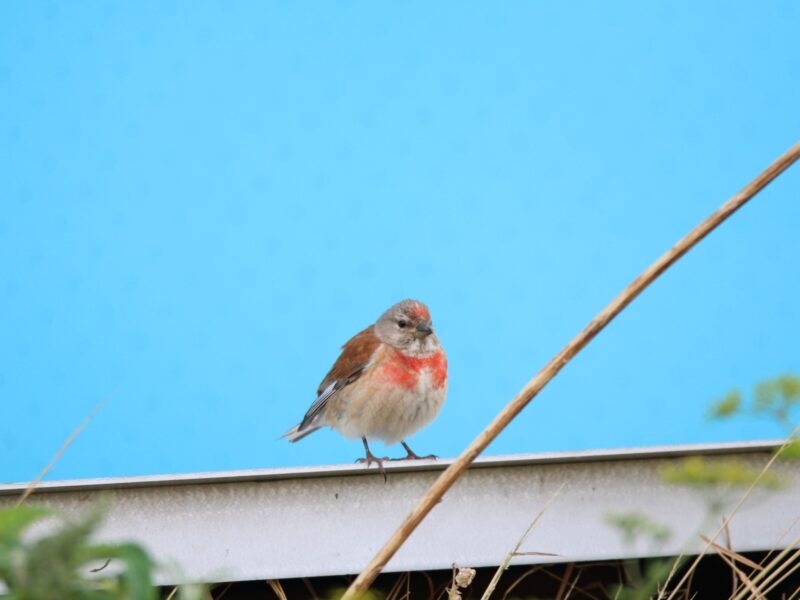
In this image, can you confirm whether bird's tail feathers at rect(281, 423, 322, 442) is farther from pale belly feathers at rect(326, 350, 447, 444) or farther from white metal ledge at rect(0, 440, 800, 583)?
white metal ledge at rect(0, 440, 800, 583)

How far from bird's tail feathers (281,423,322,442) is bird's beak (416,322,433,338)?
0.48 m

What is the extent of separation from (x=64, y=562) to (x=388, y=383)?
3.07m

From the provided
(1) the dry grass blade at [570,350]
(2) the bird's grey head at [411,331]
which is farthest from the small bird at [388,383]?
(1) the dry grass blade at [570,350]

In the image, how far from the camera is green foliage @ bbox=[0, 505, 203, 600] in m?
0.38

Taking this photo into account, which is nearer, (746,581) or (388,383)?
(746,581)

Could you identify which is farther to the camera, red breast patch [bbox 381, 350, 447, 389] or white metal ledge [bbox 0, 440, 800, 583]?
red breast patch [bbox 381, 350, 447, 389]

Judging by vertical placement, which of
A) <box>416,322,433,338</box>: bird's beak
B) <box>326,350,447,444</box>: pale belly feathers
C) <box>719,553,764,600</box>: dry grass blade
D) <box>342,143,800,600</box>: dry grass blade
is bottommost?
<box>719,553,764,600</box>: dry grass blade

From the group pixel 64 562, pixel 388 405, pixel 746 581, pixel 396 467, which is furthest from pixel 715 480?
pixel 388 405

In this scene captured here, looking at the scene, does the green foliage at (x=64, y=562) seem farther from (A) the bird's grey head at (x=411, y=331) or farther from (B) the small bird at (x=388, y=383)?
(A) the bird's grey head at (x=411, y=331)

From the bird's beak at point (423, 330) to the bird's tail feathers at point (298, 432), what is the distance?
1.58 feet

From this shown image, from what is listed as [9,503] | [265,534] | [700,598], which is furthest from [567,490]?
[9,503]

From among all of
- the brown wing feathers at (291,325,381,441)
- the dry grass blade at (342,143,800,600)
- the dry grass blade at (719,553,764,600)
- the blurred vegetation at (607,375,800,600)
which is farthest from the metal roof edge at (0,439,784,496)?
the brown wing feathers at (291,325,381,441)

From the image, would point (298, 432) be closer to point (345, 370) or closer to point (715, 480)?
point (345, 370)

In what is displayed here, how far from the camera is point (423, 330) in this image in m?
3.59
